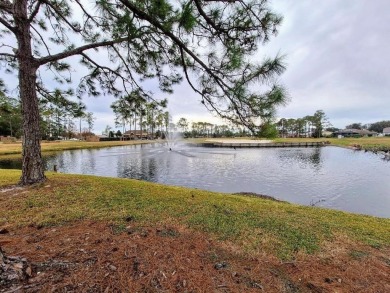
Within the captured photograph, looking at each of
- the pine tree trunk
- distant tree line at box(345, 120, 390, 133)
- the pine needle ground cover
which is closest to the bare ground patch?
the pine needle ground cover

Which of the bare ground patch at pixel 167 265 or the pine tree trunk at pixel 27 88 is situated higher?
the pine tree trunk at pixel 27 88

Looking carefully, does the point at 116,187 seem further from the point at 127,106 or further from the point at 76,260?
the point at 76,260

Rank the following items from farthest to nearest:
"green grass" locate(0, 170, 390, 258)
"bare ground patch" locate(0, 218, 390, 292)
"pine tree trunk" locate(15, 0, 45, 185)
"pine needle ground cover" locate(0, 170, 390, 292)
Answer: "pine tree trunk" locate(15, 0, 45, 185) → "green grass" locate(0, 170, 390, 258) → "pine needle ground cover" locate(0, 170, 390, 292) → "bare ground patch" locate(0, 218, 390, 292)

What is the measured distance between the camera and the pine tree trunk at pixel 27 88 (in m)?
4.96

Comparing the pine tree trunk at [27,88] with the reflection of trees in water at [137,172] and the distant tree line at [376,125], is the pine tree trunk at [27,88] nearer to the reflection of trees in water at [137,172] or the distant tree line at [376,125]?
the reflection of trees in water at [137,172]

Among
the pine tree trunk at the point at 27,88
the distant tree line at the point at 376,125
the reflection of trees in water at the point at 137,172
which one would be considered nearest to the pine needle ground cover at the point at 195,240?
the pine tree trunk at the point at 27,88

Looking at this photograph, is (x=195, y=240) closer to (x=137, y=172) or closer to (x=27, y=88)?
(x=27, y=88)

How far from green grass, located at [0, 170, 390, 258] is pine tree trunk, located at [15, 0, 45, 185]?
899mm

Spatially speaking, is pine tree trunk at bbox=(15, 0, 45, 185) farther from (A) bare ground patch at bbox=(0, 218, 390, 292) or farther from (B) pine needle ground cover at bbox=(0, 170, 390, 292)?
(A) bare ground patch at bbox=(0, 218, 390, 292)

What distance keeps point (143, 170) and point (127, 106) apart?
1107 cm

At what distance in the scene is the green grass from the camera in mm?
3279

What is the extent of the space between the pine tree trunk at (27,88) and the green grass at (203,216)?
899mm

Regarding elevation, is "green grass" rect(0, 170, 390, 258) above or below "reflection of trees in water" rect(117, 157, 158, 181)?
above

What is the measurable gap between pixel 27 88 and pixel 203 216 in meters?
4.68
